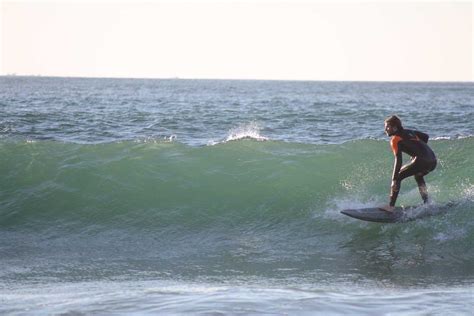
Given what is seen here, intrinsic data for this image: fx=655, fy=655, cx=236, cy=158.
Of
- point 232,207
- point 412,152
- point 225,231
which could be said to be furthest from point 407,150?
point 232,207

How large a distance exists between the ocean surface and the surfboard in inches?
7.2

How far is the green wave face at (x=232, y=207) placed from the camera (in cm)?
934

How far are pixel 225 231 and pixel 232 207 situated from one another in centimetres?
108

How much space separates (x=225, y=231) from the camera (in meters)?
11.0

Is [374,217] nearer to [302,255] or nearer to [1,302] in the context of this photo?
[302,255]

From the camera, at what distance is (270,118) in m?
27.0

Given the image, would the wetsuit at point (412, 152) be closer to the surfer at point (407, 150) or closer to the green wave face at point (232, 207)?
the surfer at point (407, 150)

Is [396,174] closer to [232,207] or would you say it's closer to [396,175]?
[396,175]

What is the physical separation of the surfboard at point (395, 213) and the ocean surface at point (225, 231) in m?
0.18

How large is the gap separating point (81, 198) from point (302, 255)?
15.9 feet

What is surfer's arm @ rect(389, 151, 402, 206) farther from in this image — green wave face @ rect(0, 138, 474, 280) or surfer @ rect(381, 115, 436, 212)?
green wave face @ rect(0, 138, 474, 280)

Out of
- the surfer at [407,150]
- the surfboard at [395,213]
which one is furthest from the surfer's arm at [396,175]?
the surfboard at [395,213]

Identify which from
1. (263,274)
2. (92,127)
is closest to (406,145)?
(263,274)

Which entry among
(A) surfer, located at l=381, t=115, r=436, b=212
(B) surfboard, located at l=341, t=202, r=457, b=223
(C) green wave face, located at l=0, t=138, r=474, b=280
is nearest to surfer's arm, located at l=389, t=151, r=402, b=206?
(A) surfer, located at l=381, t=115, r=436, b=212
